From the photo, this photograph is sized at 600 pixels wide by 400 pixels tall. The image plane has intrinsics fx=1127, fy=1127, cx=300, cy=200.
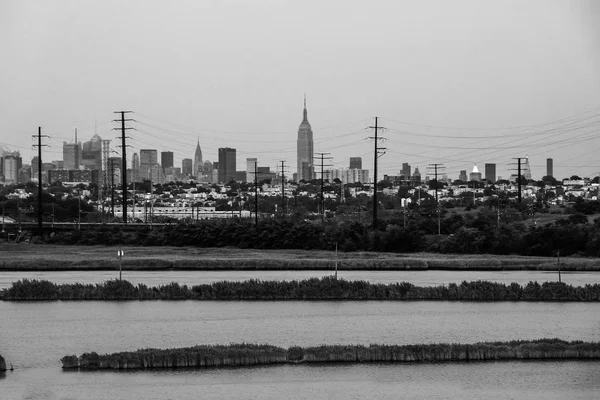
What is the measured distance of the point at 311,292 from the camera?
6359cm

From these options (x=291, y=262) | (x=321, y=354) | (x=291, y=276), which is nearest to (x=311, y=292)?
(x=291, y=276)

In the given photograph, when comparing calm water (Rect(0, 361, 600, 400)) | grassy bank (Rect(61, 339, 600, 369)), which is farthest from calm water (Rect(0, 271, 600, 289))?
calm water (Rect(0, 361, 600, 400))

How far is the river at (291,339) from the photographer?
3775 cm

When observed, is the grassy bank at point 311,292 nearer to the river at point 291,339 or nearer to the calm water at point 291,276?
the river at point 291,339

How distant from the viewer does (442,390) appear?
3794 cm

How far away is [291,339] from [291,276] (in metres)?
30.6

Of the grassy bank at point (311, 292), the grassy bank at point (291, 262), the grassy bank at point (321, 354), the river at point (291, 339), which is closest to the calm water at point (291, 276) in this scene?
the grassy bank at point (291, 262)

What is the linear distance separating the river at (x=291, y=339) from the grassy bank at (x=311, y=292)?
4.06 feet

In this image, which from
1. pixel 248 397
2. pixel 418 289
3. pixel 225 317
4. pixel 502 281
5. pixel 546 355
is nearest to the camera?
pixel 248 397

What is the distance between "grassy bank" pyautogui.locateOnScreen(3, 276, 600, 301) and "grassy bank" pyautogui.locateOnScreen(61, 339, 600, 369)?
707 inches

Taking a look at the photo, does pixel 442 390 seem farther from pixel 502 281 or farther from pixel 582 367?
pixel 502 281

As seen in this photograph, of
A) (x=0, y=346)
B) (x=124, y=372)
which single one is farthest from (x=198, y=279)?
(x=124, y=372)

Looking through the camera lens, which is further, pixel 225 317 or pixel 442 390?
pixel 225 317

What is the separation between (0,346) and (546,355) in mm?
21827
